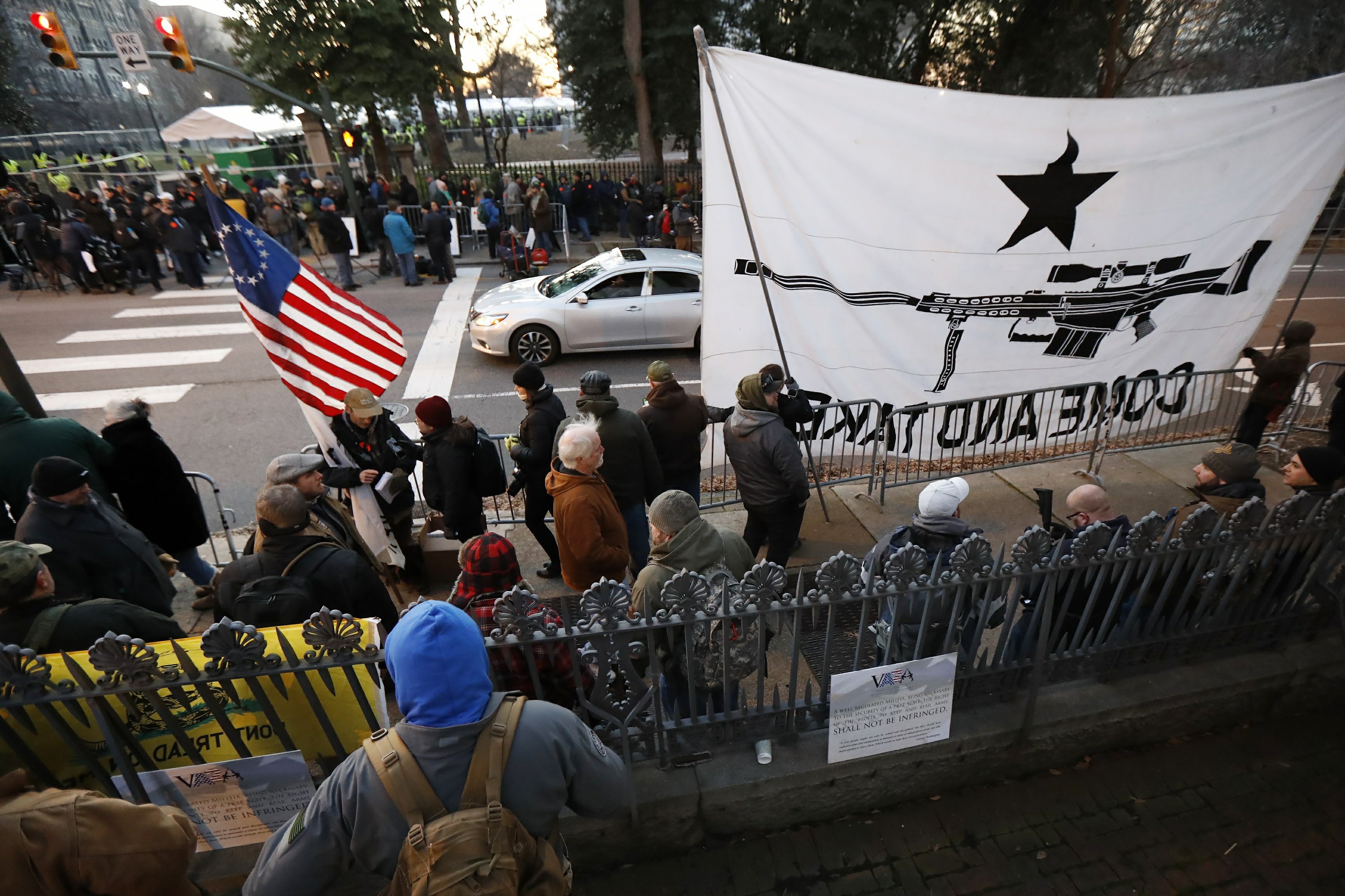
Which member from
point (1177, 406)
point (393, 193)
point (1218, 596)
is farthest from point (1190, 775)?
point (393, 193)

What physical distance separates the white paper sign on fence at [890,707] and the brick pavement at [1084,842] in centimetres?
49

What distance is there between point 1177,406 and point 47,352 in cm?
1522

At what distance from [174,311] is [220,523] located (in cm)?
928

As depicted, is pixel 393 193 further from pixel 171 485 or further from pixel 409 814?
pixel 409 814

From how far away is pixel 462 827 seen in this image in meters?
1.87

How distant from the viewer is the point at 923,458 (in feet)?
24.2

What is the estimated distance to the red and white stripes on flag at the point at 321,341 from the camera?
445 cm

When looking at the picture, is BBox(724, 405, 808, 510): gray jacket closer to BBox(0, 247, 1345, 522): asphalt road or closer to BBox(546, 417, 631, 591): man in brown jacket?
BBox(546, 417, 631, 591): man in brown jacket

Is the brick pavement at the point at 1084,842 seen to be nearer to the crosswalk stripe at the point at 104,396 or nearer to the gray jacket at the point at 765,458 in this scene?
the gray jacket at the point at 765,458

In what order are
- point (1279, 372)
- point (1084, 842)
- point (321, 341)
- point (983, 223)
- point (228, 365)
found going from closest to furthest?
point (1084, 842), point (983, 223), point (321, 341), point (1279, 372), point (228, 365)

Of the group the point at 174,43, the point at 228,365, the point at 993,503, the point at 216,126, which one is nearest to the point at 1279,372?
the point at 993,503

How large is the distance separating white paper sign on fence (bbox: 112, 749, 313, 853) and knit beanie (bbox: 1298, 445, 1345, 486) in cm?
501

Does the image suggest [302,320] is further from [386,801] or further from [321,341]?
[386,801]

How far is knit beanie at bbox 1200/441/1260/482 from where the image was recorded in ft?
11.8
